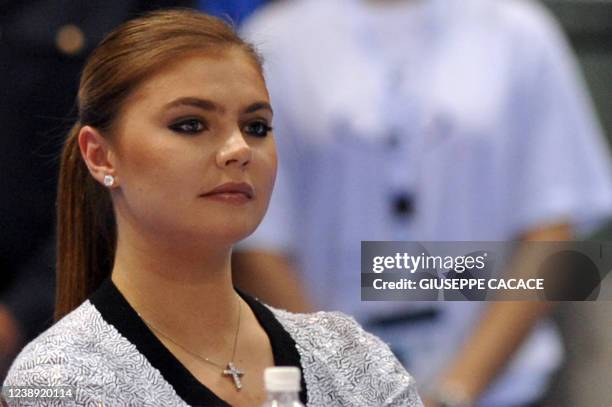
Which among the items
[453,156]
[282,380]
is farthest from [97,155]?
[453,156]

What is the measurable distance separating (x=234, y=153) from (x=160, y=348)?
0.95 ft

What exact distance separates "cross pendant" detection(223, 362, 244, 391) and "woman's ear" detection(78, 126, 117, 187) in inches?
12.2

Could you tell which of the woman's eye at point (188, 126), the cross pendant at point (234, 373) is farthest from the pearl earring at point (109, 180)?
the cross pendant at point (234, 373)

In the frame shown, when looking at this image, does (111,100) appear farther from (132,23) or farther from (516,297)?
(516,297)

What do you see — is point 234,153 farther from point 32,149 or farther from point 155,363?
point 32,149

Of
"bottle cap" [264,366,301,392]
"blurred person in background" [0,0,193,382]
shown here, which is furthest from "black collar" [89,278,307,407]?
"blurred person in background" [0,0,193,382]

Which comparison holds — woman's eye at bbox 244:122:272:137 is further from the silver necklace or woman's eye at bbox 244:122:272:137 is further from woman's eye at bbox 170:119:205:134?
the silver necklace

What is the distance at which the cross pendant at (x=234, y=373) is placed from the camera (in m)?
1.70

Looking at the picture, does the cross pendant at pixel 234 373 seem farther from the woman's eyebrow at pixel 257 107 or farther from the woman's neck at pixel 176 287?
the woman's eyebrow at pixel 257 107

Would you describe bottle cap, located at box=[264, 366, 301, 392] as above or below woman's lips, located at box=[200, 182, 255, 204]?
below

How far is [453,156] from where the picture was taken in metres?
2.10

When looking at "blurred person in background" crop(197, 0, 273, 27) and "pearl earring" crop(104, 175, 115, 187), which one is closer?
"pearl earring" crop(104, 175, 115, 187)

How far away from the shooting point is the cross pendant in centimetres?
170

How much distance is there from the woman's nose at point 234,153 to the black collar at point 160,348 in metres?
0.25
